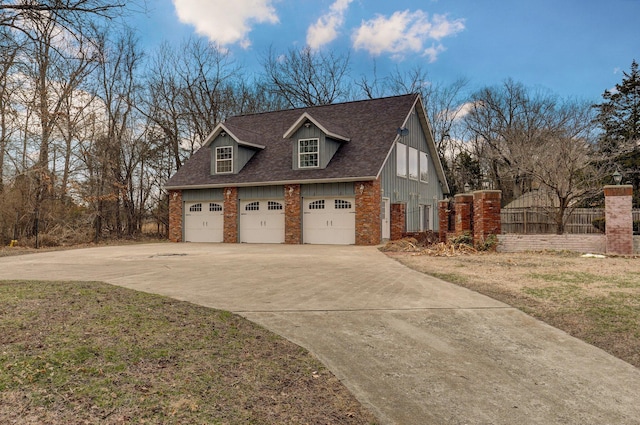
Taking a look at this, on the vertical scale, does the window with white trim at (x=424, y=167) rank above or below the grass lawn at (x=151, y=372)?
above

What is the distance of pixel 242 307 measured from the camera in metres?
6.45

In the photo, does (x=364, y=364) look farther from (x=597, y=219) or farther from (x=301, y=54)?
(x=301, y=54)

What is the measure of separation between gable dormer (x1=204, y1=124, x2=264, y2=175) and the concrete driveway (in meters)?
14.1

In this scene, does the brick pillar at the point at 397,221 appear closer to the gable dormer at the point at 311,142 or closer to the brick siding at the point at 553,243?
the gable dormer at the point at 311,142

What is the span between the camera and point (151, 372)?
3.67 m

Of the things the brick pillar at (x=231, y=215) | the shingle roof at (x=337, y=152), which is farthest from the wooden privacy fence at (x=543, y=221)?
the brick pillar at (x=231, y=215)

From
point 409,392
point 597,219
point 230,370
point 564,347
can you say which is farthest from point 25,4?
point 597,219

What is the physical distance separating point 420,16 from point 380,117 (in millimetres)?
6692

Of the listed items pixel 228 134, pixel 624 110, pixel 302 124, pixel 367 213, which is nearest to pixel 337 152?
pixel 302 124

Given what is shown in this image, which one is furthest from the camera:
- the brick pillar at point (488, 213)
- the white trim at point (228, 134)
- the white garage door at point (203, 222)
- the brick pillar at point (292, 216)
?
the white garage door at point (203, 222)

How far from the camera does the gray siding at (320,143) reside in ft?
68.2

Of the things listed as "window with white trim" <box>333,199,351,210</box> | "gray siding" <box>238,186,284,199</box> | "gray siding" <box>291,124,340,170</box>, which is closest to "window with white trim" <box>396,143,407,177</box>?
"gray siding" <box>291,124,340,170</box>

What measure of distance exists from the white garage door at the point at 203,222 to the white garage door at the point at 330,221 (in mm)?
5001

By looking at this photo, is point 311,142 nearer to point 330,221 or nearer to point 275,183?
point 275,183
